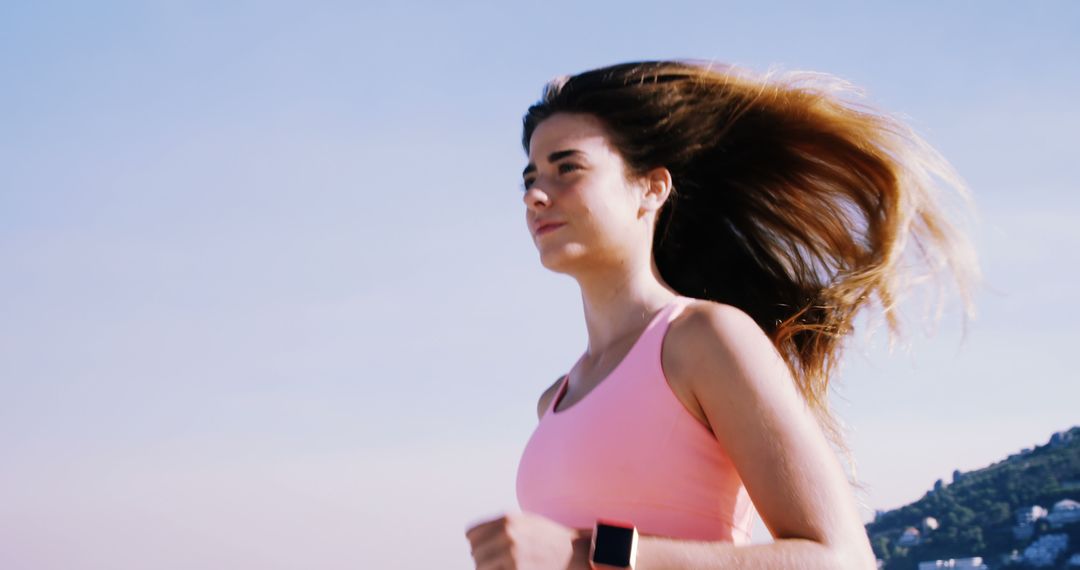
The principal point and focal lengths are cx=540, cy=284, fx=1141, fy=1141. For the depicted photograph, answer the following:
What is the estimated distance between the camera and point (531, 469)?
307 centimetres

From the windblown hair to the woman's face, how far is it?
0.17m

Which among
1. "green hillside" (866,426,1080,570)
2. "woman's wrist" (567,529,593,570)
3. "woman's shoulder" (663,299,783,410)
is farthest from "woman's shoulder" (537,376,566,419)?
"green hillside" (866,426,1080,570)

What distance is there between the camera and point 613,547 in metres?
2.28

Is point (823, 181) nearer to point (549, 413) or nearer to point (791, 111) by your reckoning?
point (791, 111)

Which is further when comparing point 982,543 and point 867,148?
point 982,543

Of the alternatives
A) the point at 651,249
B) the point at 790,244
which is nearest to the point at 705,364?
the point at 651,249

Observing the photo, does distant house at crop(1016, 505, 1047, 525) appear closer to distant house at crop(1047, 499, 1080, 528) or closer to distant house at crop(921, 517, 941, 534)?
distant house at crop(1047, 499, 1080, 528)

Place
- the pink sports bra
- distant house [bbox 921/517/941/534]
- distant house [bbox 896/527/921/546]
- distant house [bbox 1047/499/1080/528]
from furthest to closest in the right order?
distant house [bbox 1047/499/1080/528]
distant house [bbox 921/517/941/534]
distant house [bbox 896/527/921/546]
the pink sports bra

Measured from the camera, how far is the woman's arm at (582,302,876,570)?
2.31m

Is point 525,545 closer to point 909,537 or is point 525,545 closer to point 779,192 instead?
point 779,192

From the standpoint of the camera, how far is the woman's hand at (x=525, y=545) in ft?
7.23

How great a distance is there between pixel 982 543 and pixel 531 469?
207 feet

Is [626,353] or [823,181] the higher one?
[823,181]

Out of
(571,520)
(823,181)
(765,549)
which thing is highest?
(823,181)
